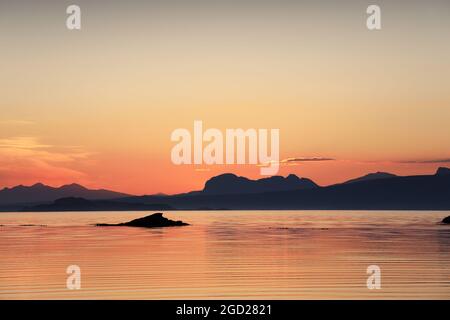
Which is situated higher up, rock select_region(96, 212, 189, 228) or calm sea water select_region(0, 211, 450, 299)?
calm sea water select_region(0, 211, 450, 299)

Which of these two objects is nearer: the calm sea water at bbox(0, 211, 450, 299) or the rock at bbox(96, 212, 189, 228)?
the calm sea water at bbox(0, 211, 450, 299)

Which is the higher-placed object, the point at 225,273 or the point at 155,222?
the point at 225,273

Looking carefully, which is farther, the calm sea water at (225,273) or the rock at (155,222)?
the rock at (155,222)

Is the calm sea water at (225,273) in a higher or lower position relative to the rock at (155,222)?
higher

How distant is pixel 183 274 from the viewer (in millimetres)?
33625

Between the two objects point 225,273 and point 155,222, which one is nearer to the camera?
point 225,273
